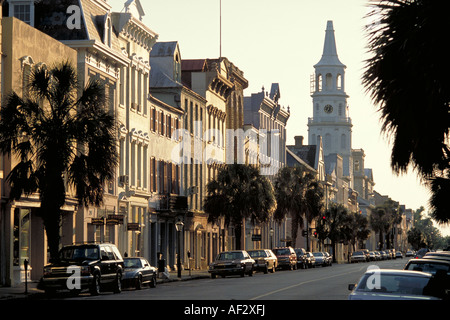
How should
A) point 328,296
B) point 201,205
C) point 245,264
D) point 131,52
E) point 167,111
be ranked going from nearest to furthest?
point 328,296
point 245,264
point 131,52
point 167,111
point 201,205

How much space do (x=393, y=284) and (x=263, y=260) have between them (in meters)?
43.4

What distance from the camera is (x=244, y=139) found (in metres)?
88.8

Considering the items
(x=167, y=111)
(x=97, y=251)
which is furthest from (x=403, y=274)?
(x=167, y=111)

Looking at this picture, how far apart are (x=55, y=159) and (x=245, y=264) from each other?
69.1 ft

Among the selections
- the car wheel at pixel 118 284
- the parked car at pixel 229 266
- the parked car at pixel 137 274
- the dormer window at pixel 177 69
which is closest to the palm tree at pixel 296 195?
the dormer window at pixel 177 69

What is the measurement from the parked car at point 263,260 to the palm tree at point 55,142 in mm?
26070

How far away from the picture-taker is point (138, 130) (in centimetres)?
5847

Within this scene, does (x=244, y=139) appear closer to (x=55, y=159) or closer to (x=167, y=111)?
(x=167, y=111)

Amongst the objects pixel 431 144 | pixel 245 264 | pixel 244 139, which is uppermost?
pixel 244 139

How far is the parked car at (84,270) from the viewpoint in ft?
108

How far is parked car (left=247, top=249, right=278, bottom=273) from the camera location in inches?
2453

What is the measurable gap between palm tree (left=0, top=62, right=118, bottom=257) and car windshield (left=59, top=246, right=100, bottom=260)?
5.26 ft

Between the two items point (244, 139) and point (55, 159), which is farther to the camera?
point (244, 139)

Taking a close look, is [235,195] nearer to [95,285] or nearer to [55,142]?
[55,142]
